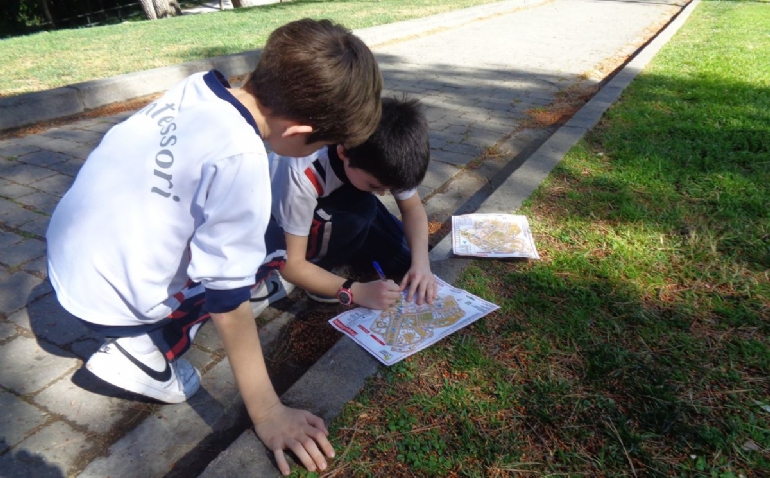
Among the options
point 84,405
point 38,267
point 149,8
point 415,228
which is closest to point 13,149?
point 38,267

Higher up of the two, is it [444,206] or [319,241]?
[319,241]

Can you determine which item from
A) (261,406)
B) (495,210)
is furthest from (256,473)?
(495,210)

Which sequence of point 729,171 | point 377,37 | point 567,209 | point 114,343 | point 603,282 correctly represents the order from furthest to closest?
point 377,37 < point 729,171 < point 567,209 < point 603,282 < point 114,343

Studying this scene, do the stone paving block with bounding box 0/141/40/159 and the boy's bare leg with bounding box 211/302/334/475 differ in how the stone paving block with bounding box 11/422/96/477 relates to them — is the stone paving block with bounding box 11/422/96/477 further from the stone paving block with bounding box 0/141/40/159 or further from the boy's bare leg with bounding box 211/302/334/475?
the stone paving block with bounding box 0/141/40/159

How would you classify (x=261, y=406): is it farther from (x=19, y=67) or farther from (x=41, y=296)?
(x=19, y=67)

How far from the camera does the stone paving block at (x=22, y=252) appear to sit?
2.64 m

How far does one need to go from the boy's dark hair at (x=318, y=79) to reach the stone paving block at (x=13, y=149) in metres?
3.22

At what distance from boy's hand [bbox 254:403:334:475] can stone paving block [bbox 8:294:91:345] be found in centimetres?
103

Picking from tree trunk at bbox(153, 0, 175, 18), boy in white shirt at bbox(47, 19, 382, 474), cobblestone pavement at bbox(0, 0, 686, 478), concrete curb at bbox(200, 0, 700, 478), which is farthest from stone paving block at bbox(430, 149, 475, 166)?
tree trunk at bbox(153, 0, 175, 18)

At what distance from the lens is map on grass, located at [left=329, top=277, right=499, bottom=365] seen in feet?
6.59

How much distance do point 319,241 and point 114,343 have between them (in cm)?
87

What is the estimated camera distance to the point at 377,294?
2.15m

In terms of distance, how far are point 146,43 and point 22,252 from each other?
5.78 m

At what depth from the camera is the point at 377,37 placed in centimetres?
841
